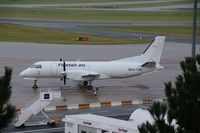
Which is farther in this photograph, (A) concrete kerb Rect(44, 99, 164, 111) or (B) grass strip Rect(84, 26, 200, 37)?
(B) grass strip Rect(84, 26, 200, 37)

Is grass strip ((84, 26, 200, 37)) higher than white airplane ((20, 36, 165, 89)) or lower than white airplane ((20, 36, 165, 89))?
higher

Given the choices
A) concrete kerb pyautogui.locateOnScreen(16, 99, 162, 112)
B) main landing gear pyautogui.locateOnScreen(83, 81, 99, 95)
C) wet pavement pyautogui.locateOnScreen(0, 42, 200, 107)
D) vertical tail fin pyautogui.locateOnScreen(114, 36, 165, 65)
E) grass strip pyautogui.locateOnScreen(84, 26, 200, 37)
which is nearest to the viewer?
concrete kerb pyautogui.locateOnScreen(16, 99, 162, 112)

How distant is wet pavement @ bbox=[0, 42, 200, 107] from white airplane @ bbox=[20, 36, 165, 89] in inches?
52.4

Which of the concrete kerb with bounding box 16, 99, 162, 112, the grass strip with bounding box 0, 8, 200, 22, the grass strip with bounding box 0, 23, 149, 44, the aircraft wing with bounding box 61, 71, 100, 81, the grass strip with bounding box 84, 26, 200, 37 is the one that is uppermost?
the grass strip with bounding box 0, 8, 200, 22

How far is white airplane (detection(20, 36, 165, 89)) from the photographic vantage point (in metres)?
55.9

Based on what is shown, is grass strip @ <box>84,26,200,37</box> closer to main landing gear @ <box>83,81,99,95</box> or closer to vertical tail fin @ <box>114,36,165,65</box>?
vertical tail fin @ <box>114,36,165,65</box>

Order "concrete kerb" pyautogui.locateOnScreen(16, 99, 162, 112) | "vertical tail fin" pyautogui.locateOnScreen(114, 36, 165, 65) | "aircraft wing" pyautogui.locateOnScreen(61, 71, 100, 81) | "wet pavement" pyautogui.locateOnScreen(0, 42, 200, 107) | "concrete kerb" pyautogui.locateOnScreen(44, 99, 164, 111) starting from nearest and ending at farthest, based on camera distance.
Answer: "concrete kerb" pyautogui.locateOnScreen(16, 99, 162, 112) < "concrete kerb" pyautogui.locateOnScreen(44, 99, 164, 111) < "wet pavement" pyautogui.locateOnScreen(0, 42, 200, 107) < "aircraft wing" pyautogui.locateOnScreen(61, 71, 100, 81) < "vertical tail fin" pyautogui.locateOnScreen(114, 36, 165, 65)

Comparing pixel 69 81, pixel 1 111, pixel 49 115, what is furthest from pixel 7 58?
pixel 1 111

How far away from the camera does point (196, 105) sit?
18.4m

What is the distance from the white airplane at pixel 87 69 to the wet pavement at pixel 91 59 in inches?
52.4

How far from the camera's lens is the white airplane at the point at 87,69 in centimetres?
5594

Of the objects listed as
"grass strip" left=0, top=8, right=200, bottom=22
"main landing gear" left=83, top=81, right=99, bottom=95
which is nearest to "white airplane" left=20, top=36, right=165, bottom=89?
"main landing gear" left=83, top=81, right=99, bottom=95

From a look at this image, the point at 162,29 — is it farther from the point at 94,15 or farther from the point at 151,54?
the point at 151,54

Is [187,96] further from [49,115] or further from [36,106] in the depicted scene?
[49,115]
